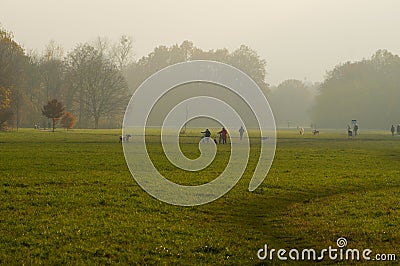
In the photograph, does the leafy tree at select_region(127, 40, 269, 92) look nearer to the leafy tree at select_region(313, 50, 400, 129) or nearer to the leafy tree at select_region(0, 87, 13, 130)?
the leafy tree at select_region(313, 50, 400, 129)

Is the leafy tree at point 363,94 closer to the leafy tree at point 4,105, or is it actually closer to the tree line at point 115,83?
the tree line at point 115,83

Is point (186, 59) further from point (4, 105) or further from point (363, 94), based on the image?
point (4, 105)

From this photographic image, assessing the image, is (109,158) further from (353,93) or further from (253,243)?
(353,93)

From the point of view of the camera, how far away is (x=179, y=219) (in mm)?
15781

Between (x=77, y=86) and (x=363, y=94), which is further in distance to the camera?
(x=363, y=94)

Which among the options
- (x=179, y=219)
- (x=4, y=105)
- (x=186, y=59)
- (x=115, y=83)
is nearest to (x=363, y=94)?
(x=186, y=59)

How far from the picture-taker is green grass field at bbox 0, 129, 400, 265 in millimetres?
11906

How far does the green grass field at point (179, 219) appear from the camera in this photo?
39.1 feet

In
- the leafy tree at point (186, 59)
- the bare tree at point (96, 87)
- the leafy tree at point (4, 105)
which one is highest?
the leafy tree at point (186, 59)

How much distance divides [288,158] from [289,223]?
2389 cm

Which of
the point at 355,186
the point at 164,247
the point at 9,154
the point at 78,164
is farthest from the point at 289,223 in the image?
the point at 9,154

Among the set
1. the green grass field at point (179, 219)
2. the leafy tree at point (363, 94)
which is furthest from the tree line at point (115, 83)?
the green grass field at point (179, 219)

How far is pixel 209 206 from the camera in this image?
18.3m

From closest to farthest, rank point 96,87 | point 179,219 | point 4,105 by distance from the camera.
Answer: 1. point 179,219
2. point 4,105
3. point 96,87
